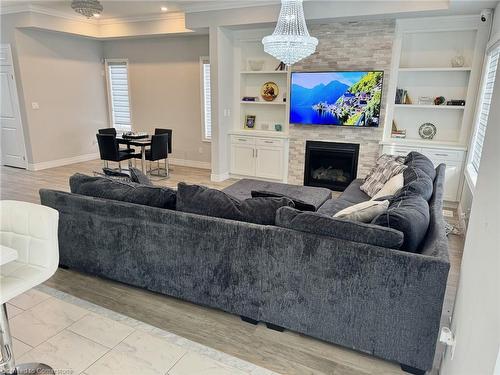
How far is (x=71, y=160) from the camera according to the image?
7.41m

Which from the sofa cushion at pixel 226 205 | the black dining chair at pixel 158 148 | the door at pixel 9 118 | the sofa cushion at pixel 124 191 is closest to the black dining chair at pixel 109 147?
the black dining chair at pixel 158 148

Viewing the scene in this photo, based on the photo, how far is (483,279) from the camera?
1169 millimetres

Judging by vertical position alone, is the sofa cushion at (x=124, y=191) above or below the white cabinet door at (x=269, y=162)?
above

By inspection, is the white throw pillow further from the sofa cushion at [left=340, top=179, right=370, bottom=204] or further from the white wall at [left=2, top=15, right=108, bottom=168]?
the white wall at [left=2, top=15, right=108, bottom=168]

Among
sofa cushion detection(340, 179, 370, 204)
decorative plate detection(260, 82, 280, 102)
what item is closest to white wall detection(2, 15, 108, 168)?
decorative plate detection(260, 82, 280, 102)

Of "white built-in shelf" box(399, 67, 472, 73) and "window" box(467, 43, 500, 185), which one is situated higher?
"white built-in shelf" box(399, 67, 472, 73)

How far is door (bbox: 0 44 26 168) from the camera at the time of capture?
6355mm

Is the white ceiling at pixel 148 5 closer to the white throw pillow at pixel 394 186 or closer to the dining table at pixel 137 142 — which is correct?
the dining table at pixel 137 142

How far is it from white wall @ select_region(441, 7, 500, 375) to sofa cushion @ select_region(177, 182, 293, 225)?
103 cm

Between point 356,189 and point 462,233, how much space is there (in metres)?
1.26

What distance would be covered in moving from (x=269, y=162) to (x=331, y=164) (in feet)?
3.47

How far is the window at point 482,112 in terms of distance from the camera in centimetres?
411

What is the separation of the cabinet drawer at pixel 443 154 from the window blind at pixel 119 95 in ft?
20.4

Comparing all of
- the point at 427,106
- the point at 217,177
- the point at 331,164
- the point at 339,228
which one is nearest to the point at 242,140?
the point at 217,177
